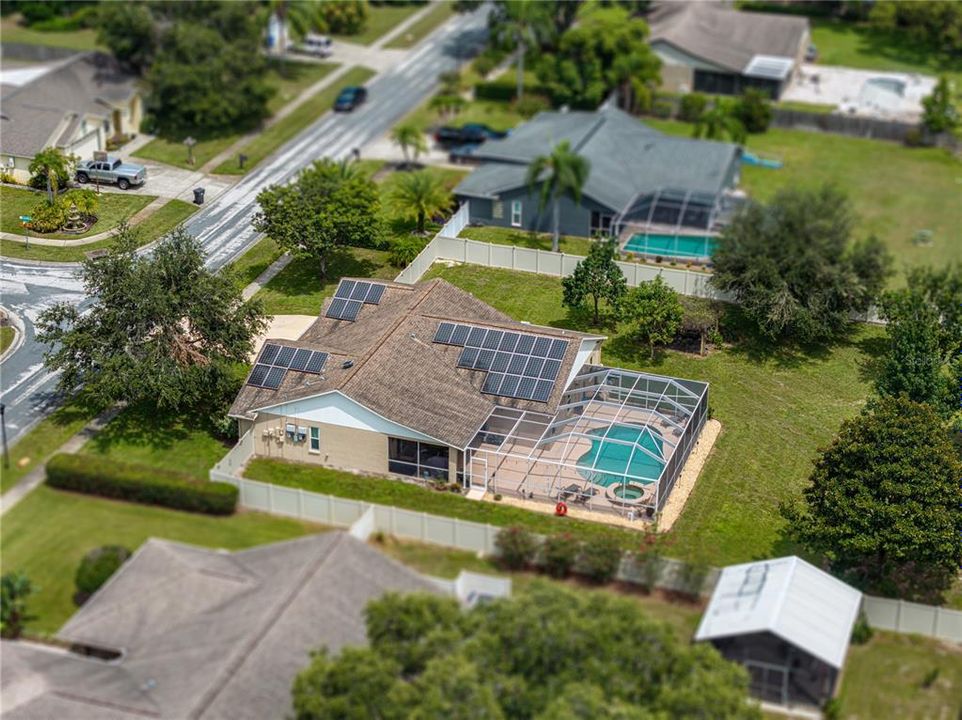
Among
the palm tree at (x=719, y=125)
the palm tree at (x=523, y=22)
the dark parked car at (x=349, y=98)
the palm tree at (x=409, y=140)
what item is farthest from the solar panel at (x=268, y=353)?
the palm tree at (x=523, y=22)

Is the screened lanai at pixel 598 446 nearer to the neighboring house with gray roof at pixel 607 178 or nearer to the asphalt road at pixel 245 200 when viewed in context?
the asphalt road at pixel 245 200

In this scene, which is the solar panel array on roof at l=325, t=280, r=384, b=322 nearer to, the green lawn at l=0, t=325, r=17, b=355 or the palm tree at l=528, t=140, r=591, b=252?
the green lawn at l=0, t=325, r=17, b=355

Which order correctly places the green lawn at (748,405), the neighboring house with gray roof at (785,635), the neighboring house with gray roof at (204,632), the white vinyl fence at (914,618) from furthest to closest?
1. the green lawn at (748,405)
2. the white vinyl fence at (914,618)
3. the neighboring house with gray roof at (785,635)
4. the neighboring house with gray roof at (204,632)

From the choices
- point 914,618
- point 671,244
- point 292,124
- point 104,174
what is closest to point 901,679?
point 914,618

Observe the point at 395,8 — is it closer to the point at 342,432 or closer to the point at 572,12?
the point at 572,12

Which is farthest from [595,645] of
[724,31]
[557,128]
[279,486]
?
[724,31]
